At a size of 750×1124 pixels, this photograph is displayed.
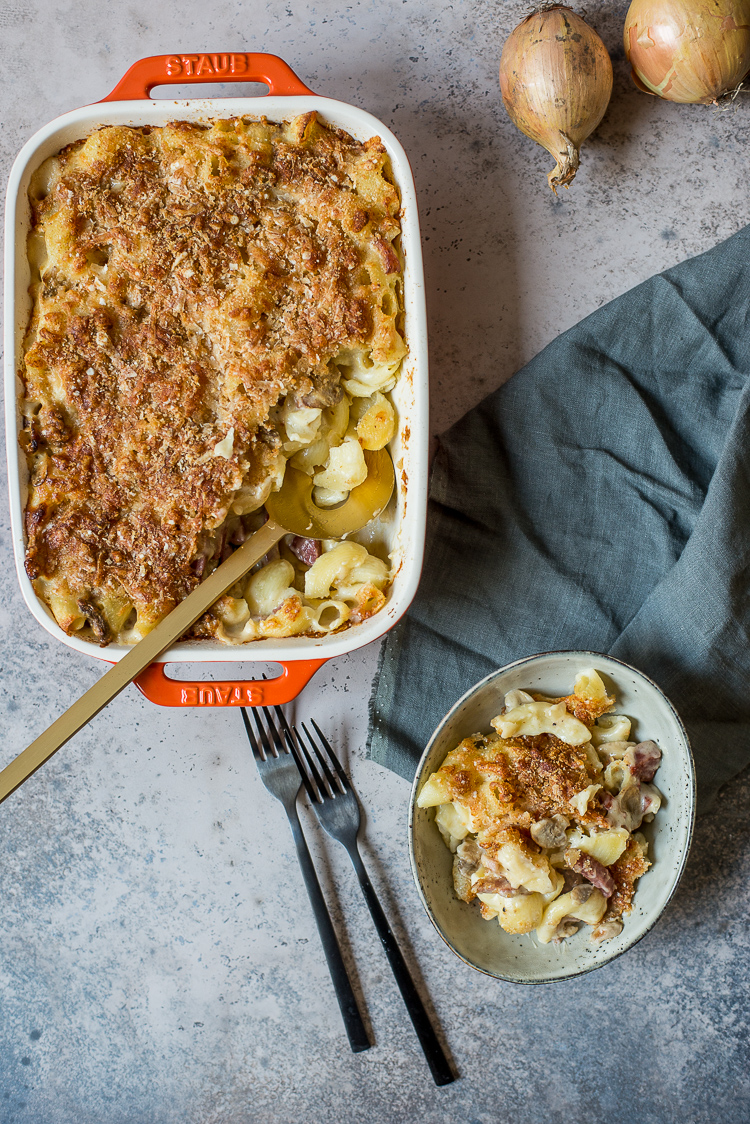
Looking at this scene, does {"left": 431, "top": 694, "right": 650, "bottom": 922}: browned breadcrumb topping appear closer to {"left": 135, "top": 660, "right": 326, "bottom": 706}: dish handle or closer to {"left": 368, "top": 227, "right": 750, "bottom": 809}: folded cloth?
{"left": 368, "top": 227, "right": 750, "bottom": 809}: folded cloth

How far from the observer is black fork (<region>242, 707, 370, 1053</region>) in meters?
1.97

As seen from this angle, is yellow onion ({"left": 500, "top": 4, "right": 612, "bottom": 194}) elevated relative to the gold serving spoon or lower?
elevated

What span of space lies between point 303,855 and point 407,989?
1.43ft

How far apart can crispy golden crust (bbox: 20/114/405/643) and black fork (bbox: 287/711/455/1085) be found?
60 cm

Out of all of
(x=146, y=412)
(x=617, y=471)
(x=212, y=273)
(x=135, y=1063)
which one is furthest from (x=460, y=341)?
(x=135, y=1063)

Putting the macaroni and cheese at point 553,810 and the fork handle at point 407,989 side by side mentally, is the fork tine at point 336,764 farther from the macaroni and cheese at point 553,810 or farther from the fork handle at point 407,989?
the macaroni and cheese at point 553,810

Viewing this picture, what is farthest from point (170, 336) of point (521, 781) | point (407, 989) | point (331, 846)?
point (407, 989)

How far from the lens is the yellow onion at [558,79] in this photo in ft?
5.87

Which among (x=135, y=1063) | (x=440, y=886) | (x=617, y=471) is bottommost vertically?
(x=135, y=1063)

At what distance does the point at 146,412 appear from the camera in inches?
65.8

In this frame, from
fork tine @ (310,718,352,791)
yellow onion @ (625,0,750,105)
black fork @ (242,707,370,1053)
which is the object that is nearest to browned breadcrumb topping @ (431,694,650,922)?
fork tine @ (310,718,352,791)

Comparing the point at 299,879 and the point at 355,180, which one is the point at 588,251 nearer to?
the point at 355,180

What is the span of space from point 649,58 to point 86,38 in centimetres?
148

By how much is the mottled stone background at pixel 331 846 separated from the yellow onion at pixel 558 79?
157 millimetres
